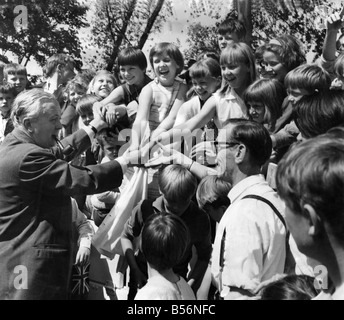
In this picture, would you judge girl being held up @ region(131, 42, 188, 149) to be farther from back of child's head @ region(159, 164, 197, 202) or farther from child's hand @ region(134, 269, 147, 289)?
child's hand @ region(134, 269, 147, 289)

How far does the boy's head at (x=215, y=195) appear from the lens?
3838 mm

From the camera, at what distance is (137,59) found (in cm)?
544

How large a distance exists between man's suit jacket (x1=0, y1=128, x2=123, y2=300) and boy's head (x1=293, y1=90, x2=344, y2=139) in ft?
3.96

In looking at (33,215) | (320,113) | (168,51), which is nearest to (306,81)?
(320,113)

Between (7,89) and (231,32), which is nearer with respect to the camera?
(231,32)

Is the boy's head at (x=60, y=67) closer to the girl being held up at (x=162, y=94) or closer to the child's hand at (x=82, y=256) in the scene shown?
the girl being held up at (x=162, y=94)

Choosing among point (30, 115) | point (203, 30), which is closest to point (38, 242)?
point (30, 115)

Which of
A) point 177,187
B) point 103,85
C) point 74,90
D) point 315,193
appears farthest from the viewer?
point 74,90

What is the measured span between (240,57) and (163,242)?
1.73 metres

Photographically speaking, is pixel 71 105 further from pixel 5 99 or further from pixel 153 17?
pixel 153 17

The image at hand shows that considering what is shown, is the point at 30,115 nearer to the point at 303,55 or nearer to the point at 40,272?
the point at 40,272

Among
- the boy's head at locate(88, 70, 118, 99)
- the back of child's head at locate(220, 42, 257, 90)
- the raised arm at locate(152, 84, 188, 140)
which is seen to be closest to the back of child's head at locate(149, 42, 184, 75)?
the raised arm at locate(152, 84, 188, 140)

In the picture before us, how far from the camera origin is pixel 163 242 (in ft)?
10.9

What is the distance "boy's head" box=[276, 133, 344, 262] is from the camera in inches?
63.5
